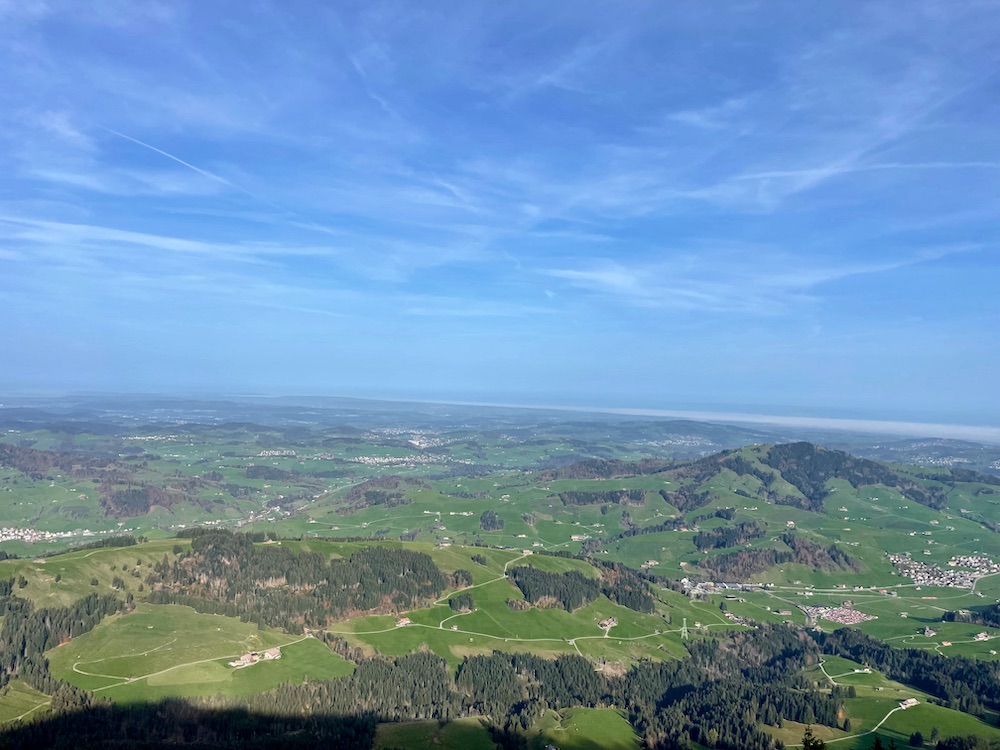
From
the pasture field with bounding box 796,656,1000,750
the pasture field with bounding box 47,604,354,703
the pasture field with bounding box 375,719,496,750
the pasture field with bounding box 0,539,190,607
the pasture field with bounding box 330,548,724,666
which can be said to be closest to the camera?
the pasture field with bounding box 375,719,496,750

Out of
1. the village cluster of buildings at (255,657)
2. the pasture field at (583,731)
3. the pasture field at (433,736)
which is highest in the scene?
the village cluster of buildings at (255,657)

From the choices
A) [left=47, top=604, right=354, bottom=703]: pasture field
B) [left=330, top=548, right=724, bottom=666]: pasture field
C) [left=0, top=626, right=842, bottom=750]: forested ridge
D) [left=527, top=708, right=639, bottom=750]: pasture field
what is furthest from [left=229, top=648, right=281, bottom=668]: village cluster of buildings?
[left=527, top=708, right=639, bottom=750]: pasture field

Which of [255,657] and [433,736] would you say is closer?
[433,736]

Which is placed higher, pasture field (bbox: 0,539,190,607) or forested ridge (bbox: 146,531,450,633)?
pasture field (bbox: 0,539,190,607)

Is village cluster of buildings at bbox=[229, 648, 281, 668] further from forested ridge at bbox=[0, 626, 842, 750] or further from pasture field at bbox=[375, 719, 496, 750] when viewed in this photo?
pasture field at bbox=[375, 719, 496, 750]

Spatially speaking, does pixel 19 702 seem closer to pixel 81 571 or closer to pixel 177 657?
pixel 177 657

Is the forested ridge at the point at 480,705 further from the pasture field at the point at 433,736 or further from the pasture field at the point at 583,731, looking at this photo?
the pasture field at the point at 583,731

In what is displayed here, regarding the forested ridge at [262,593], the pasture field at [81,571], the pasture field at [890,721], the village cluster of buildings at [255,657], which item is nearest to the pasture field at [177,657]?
the village cluster of buildings at [255,657]

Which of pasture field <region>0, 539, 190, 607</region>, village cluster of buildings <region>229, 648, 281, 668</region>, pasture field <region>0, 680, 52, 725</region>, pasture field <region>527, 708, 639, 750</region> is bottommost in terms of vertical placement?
pasture field <region>527, 708, 639, 750</region>

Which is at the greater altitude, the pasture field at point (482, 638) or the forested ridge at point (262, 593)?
the forested ridge at point (262, 593)

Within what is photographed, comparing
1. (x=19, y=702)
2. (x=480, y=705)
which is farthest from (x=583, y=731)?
(x=19, y=702)
